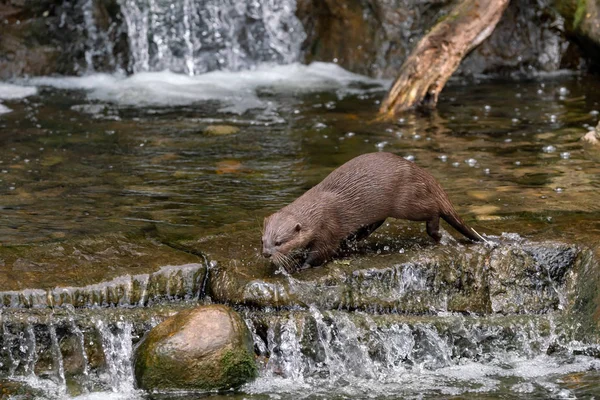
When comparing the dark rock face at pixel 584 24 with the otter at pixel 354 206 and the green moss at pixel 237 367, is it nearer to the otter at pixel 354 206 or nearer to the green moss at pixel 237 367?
the otter at pixel 354 206

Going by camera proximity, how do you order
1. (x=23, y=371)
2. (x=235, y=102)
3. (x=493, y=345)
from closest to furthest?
(x=23, y=371) → (x=493, y=345) → (x=235, y=102)

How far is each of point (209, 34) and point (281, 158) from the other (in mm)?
5406

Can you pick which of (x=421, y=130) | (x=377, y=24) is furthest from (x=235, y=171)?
(x=377, y=24)

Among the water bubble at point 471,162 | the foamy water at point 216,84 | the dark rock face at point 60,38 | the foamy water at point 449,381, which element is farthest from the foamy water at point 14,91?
the foamy water at point 449,381

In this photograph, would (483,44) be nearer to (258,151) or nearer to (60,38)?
(258,151)

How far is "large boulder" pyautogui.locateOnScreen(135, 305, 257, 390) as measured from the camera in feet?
16.4

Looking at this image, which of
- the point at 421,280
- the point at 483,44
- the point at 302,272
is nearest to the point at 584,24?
the point at 483,44

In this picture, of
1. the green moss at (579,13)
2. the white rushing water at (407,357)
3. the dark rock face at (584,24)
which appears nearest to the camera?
the white rushing water at (407,357)

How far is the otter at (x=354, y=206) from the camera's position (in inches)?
213

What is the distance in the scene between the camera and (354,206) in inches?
220

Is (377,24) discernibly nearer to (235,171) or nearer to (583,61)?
(583,61)

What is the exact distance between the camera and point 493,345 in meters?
5.53

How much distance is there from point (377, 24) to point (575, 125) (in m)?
4.32

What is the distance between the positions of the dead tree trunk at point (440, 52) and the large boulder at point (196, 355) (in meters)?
5.76
